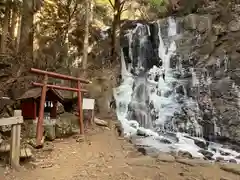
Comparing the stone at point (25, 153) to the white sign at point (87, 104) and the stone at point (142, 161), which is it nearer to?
the stone at point (142, 161)

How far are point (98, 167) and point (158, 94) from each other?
719 centimetres

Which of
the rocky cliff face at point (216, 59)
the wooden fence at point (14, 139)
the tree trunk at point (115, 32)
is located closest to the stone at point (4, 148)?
the wooden fence at point (14, 139)

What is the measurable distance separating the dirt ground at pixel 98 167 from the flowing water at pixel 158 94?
6.26 ft

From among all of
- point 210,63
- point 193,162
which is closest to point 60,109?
point 193,162

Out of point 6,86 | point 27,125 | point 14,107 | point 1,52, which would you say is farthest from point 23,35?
point 27,125

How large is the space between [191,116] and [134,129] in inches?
98.9

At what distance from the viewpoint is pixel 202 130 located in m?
11.1

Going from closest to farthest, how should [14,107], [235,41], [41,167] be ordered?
[41,167] → [14,107] → [235,41]

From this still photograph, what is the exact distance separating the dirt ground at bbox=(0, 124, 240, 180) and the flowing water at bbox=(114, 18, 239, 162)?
6.26ft

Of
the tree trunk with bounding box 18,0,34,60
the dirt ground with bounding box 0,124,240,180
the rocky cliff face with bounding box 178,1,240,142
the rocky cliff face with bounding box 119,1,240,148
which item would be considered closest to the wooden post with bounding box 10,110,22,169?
the dirt ground with bounding box 0,124,240,180

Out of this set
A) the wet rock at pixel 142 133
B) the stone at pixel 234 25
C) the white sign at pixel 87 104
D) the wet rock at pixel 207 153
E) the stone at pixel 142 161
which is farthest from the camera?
the stone at pixel 234 25

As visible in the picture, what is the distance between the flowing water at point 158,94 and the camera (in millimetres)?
10711

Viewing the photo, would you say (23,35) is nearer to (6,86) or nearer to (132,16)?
(6,86)

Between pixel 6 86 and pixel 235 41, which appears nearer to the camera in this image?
pixel 6 86
